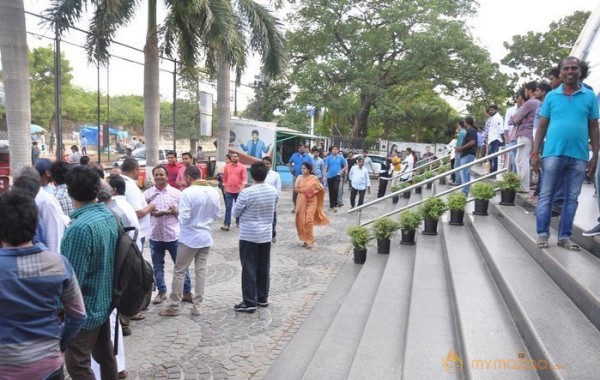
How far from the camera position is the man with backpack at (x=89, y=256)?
8.80 ft

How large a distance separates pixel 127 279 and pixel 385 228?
4.67m

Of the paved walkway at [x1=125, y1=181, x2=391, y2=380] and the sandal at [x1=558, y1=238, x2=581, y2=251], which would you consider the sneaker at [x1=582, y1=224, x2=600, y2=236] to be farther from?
the paved walkway at [x1=125, y1=181, x2=391, y2=380]

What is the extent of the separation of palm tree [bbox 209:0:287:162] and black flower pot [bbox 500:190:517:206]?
9012 millimetres

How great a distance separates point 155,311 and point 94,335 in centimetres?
246

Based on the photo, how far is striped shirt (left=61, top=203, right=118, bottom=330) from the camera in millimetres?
2676

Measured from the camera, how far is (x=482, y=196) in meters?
7.12

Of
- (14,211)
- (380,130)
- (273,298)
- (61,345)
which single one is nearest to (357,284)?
(273,298)

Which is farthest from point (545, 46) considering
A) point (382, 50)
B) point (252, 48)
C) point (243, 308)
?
point (243, 308)

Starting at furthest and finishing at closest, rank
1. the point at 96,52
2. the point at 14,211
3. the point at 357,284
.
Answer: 1. the point at 96,52
2. the point at 357,284
3. the point at 14,211

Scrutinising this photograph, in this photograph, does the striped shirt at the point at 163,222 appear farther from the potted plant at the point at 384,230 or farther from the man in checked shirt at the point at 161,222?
the potted plant at the point at 384,230

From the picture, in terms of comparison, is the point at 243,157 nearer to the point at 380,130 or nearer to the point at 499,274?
the point at 499,274

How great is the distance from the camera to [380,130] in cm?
4075

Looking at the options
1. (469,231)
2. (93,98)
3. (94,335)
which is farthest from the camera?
(93,98)

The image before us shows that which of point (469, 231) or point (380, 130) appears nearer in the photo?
point (469, 231)
